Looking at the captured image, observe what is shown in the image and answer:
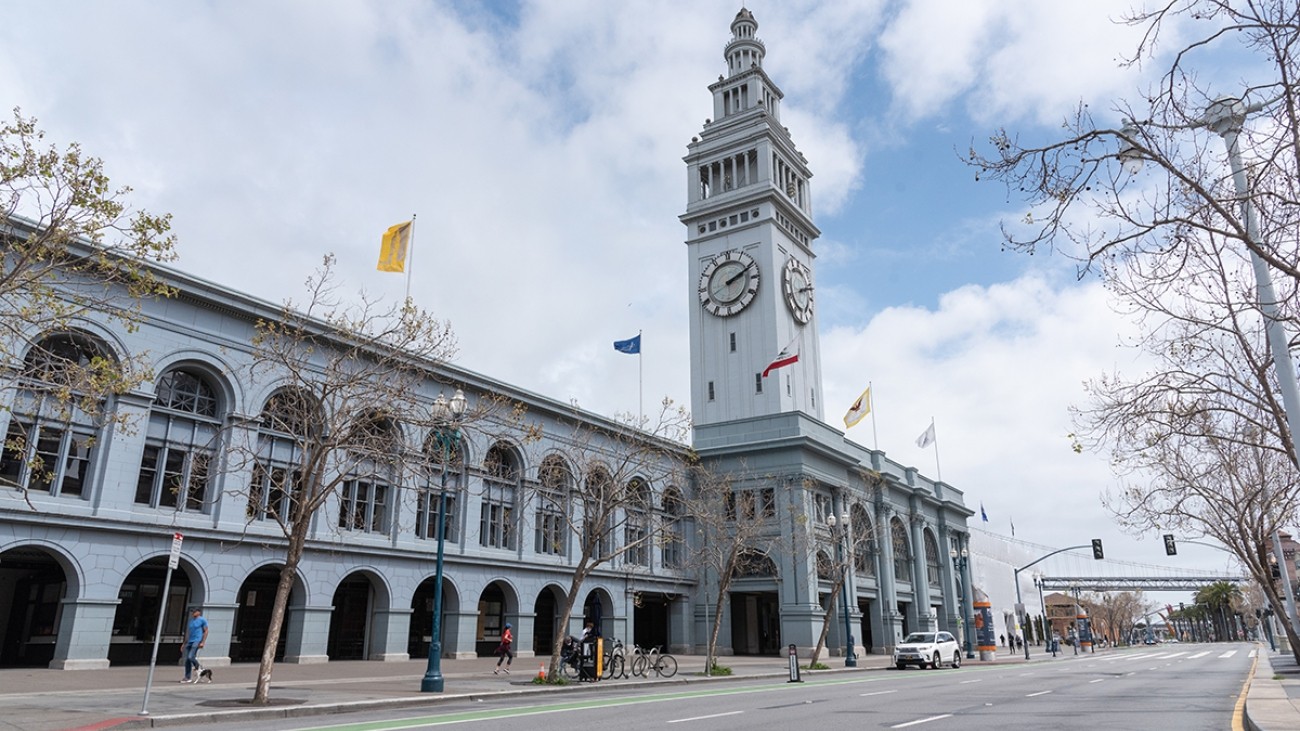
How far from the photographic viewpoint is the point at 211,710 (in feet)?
51.0

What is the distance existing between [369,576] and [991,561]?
3184 inches

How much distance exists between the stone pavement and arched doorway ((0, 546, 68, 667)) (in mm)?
5397

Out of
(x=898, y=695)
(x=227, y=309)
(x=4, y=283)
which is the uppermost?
(x=227, y=309)

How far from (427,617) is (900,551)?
37152 mm

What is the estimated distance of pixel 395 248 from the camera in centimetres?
3088

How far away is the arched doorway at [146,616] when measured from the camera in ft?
97.0

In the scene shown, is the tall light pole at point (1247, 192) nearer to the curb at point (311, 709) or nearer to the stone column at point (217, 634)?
the curb at point (311, 709)

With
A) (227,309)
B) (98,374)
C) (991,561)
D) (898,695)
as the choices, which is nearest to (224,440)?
(227,309)

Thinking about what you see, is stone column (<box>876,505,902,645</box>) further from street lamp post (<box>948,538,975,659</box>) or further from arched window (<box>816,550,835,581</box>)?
street lamp post (<box>948,538,975,659</box>)

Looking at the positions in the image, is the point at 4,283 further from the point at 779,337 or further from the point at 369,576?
the point at 779,337

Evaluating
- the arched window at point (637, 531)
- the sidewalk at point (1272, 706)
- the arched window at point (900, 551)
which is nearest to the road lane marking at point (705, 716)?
the sidewalk at point (1272, 706)

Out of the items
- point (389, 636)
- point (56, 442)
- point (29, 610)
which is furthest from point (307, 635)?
point (56, 442)

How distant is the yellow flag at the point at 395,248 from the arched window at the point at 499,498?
11.8 m

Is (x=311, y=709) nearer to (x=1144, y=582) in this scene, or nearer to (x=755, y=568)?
(x=755, y=568)
